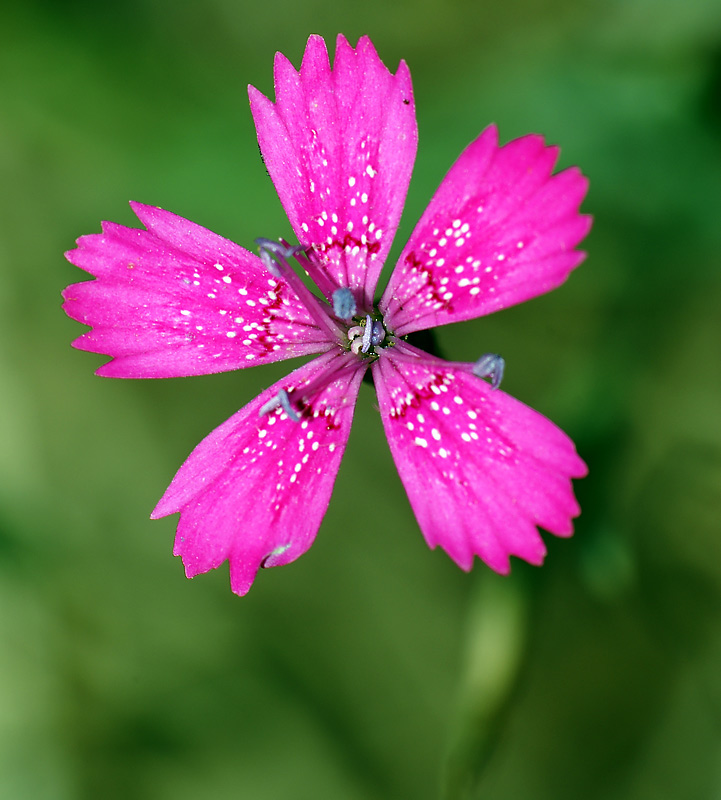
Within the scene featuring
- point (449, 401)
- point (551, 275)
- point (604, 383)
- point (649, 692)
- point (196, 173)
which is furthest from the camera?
point (196, 173)

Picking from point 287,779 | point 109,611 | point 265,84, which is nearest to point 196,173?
point 265,84

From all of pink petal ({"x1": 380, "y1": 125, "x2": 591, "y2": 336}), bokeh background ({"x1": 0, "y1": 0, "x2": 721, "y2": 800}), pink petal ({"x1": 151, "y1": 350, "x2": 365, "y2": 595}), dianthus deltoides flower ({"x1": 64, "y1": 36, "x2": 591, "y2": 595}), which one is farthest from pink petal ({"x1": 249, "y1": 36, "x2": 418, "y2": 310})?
bokeh background ({"x1": 0, "y1": 0, "x2": 721, "y2": 800})

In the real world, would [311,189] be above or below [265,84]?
below

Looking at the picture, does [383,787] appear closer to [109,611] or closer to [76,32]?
[109,611]

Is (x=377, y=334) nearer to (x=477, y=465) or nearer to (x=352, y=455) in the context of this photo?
(x=477, y=465)

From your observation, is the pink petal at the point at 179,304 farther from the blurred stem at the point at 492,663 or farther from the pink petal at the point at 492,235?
the blurred stem at the point at 492,663

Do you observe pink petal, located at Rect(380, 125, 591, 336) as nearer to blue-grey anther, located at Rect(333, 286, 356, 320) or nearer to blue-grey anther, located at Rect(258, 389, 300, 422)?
blue-grey anther, located at Rect(333, 286, 356, 320)
